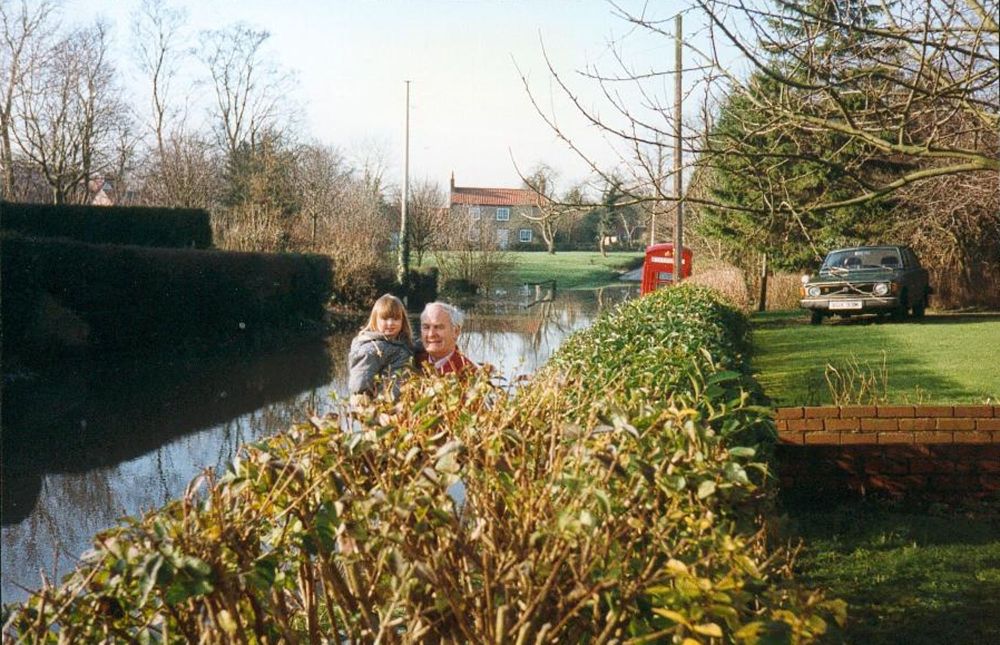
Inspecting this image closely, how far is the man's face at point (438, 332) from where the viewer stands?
5.84 metres

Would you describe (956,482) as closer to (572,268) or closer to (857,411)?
(857,411)

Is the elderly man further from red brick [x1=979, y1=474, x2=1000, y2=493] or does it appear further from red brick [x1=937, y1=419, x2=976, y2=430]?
red brick [x1=979, y1=474, x2=1000, y2=493]

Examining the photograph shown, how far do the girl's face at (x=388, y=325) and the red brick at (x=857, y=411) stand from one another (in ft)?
10.5

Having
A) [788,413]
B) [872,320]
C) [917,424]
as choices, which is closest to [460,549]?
[788,413]

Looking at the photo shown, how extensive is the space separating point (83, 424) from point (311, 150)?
3952cm

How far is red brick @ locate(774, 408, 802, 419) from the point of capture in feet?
23.9

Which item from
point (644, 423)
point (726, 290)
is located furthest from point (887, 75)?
point (726, 290)

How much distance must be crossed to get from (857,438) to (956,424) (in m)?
0.67

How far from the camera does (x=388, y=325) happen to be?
6145 mm

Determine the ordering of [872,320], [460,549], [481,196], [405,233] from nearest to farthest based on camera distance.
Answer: [460,549], [872,320], [405,233], [481,196]

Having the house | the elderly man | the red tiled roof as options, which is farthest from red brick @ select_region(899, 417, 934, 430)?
the red tiled roof

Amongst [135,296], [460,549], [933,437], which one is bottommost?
[933,437]

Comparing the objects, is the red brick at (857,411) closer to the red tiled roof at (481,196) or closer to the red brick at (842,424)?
the red brick at (842,424)

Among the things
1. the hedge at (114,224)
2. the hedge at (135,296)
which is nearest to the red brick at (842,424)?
the hedge at (135,296)
